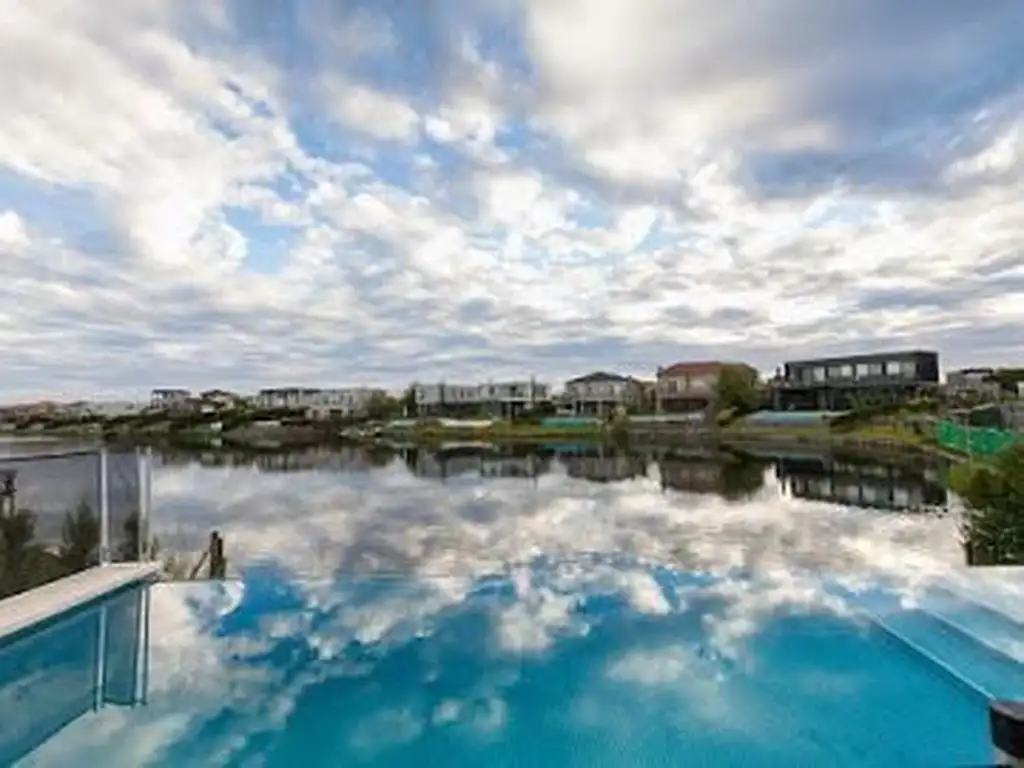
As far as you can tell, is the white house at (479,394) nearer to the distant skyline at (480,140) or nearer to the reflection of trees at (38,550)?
the distant skyline at (480,140)

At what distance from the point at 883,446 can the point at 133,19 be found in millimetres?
24118

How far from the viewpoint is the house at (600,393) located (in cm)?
5381

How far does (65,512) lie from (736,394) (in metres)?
37.6

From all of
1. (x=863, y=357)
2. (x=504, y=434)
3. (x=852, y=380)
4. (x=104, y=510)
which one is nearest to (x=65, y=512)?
(x=104, y=510)

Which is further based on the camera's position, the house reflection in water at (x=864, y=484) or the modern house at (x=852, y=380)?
the modern house at (x=852, y=380)

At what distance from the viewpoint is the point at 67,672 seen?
2992 millimetres

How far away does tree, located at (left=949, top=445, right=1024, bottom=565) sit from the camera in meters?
5.24

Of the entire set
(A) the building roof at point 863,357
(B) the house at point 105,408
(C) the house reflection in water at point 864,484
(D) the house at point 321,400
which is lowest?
(C) the house reflection in water at point 864,484

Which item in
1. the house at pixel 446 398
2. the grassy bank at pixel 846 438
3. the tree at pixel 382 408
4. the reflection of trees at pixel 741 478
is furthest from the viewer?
the house at pixel 446 398

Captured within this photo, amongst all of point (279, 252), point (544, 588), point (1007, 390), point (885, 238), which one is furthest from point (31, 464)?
point (1007, 390)

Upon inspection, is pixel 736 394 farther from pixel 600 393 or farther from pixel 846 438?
pixel 600 393

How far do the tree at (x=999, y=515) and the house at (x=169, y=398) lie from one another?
53426 mm

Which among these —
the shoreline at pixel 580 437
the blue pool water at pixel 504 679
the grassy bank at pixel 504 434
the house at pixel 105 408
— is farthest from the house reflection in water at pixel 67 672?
the grassy bank at pixel 504 434

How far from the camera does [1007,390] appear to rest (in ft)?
117
